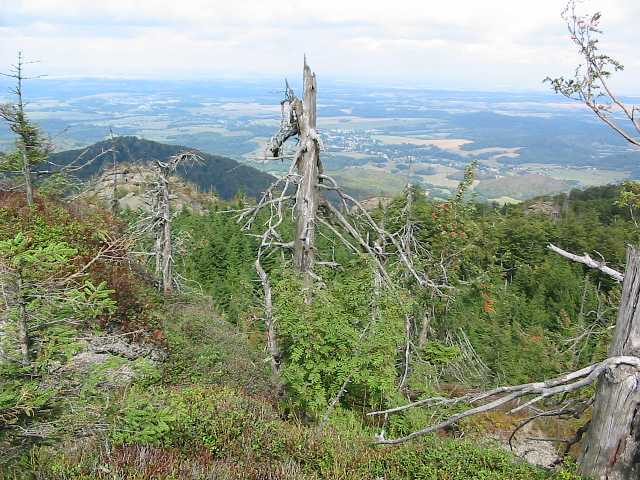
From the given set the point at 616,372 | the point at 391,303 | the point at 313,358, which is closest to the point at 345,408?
the point at 313,358

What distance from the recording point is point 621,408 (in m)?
3.08

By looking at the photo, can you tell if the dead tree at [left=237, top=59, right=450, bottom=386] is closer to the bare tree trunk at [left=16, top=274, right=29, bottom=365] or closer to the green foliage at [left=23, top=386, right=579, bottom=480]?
the green foliage at [left=23, top=386, right=579, bottom=480]

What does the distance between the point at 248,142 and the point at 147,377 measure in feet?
364

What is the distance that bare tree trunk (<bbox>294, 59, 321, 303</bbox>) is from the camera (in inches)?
238

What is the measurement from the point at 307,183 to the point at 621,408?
14.1 feet

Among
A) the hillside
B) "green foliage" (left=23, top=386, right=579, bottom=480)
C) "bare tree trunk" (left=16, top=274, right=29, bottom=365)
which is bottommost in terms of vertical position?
the hillside

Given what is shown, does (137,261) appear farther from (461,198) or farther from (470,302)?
(470,302)

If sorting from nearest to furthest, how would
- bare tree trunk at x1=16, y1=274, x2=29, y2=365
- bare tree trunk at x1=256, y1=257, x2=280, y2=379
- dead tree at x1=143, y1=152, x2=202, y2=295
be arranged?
1. bare tree trunk at x1=16, y1=274, x2=29, y2=365
2. bare tree trunk at x1=256, y1=257, x2=280, y2=379
3. dead tree at x1=143, y1=152, x2=202, y2=295

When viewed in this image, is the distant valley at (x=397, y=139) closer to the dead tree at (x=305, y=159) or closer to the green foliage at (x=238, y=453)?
the dead tree at (x=305, y=159)

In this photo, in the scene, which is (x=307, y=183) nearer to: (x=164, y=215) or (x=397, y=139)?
(x=164, y=215)

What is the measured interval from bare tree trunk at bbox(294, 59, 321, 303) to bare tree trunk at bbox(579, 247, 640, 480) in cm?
385

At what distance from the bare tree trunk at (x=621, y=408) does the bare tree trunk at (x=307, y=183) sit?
3.85 m

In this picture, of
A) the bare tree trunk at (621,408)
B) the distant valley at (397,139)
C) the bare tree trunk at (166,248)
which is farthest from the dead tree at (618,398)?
the distant valley at (397,139)

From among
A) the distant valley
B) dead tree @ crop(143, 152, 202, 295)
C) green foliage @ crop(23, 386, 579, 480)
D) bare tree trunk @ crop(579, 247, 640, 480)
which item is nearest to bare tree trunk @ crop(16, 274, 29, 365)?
green foliage @ crop(23, 386, 579, 480)
